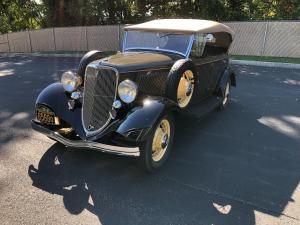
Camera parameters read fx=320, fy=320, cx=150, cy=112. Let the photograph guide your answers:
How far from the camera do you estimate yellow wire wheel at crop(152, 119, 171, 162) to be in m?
4.17

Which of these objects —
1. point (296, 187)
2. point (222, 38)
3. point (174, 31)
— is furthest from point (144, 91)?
point (222, 38)

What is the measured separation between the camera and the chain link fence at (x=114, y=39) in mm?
14258

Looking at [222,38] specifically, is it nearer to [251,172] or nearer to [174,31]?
Result: [174,31]

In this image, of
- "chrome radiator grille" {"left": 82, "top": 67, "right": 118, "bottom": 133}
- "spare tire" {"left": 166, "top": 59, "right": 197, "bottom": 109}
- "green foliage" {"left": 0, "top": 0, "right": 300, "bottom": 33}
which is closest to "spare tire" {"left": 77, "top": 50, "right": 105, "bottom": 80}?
"chrome radiator grille" {"left": 82, "top": 67, "right": 118, "bottom": 133}

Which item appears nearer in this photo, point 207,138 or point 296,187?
point 296,187

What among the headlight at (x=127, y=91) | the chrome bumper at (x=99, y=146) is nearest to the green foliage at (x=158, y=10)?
the headlight at (x=127, y=91)

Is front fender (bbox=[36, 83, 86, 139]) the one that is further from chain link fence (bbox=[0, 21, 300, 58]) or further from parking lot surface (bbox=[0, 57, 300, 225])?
chain link fence (bbox=[0, 21, 300, 58])

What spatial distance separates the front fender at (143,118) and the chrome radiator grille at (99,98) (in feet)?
1.29

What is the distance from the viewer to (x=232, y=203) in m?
3.47

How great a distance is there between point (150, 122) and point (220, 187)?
3.70ft

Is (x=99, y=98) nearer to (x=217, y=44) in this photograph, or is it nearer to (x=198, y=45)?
(x=198, y=45)

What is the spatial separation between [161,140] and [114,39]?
15854mm

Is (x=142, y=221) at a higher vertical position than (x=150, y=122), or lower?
lower

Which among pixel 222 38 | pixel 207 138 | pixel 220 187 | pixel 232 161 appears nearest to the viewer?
pixel 220 187
